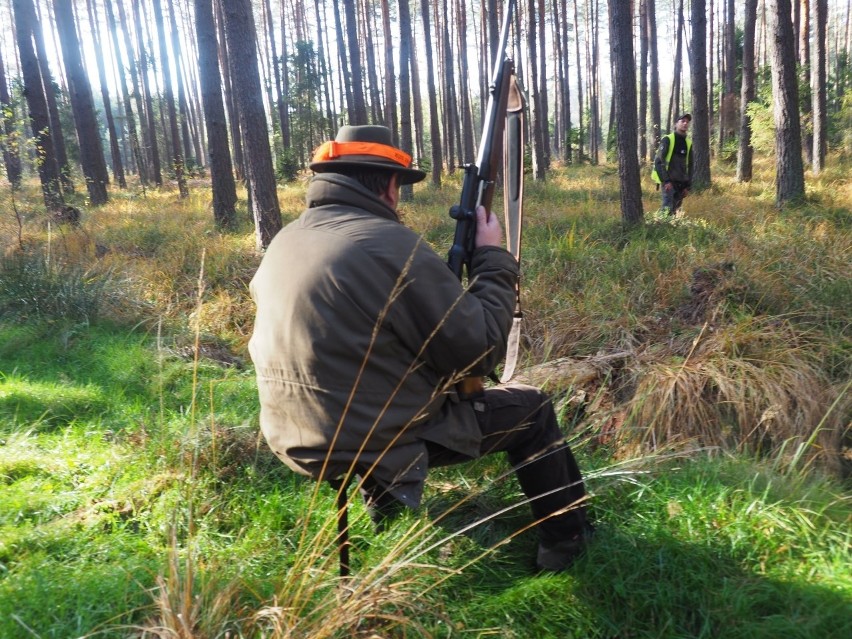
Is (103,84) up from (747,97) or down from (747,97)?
up

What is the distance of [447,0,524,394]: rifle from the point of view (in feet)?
8.34

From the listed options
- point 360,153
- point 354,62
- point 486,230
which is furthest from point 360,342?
point 354,62

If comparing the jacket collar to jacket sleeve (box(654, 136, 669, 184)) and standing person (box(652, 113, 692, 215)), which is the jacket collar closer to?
standing person (box(652, 113, 692, 215))

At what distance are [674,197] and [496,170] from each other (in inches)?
296

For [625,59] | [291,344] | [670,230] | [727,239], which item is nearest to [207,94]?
[625,59]

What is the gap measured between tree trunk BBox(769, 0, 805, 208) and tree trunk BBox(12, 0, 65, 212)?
12.6 meters

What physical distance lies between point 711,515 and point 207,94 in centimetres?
1156

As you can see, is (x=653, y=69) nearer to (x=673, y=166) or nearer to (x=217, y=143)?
(x=673, y=166)

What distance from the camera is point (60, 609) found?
2.07m

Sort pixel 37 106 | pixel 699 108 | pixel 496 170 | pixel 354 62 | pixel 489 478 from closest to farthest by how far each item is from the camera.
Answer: pixel 496 170 → pixel 489 478 → pixel 37 106 → pixel 699 108 → pixel 354 62

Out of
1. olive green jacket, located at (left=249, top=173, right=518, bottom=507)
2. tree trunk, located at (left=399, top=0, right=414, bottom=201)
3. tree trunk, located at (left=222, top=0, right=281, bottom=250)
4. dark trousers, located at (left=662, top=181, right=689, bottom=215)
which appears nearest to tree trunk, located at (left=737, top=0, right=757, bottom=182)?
dark trousers, located at (left=662, top=181, right=689, bottom=215)

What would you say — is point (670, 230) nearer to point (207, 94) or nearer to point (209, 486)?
point (209, 486)

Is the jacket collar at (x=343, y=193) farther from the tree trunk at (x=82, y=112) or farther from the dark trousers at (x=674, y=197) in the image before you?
the tree trunk at (x=82, y=112)

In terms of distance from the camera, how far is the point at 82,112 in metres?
15.5
